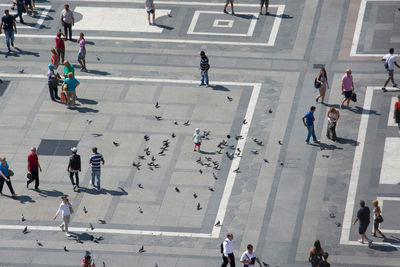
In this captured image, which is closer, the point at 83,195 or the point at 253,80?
the point at 83,195

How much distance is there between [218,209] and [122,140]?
6.54m

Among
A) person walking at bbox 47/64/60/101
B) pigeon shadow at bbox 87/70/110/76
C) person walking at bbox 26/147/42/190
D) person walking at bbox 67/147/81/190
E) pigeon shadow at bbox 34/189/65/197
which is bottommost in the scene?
pigeon shadow at bbox 34/189/65/197

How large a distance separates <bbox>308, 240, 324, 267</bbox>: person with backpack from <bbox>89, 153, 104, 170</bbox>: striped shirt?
9560 mm

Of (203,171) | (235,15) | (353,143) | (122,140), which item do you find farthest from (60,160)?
(235,15)

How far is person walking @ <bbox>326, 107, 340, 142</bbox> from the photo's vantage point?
40.1m

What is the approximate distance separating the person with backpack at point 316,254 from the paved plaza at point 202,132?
1545 millimetres

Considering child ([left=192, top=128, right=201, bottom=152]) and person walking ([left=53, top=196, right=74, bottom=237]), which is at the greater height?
child ([left=192, top=128, right=201, bottom=152])

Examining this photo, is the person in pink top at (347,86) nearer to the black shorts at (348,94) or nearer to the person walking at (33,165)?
the black shorts at (348,94)

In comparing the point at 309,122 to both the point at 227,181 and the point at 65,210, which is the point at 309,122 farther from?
the point at 65,210

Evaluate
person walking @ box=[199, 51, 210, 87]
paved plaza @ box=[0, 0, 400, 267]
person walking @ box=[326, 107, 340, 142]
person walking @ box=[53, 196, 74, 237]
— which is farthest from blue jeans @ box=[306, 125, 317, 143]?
person walking @ box=[53, 196, 74, 237]

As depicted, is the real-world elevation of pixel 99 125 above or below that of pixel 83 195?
above

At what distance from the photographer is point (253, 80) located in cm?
4562

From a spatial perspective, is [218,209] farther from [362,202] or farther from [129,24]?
[129,24]

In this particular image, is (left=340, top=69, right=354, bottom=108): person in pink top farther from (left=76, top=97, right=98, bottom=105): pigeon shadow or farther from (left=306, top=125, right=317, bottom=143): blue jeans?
(left=76, top=97, right=98, bottom=105): pigeon shadow
